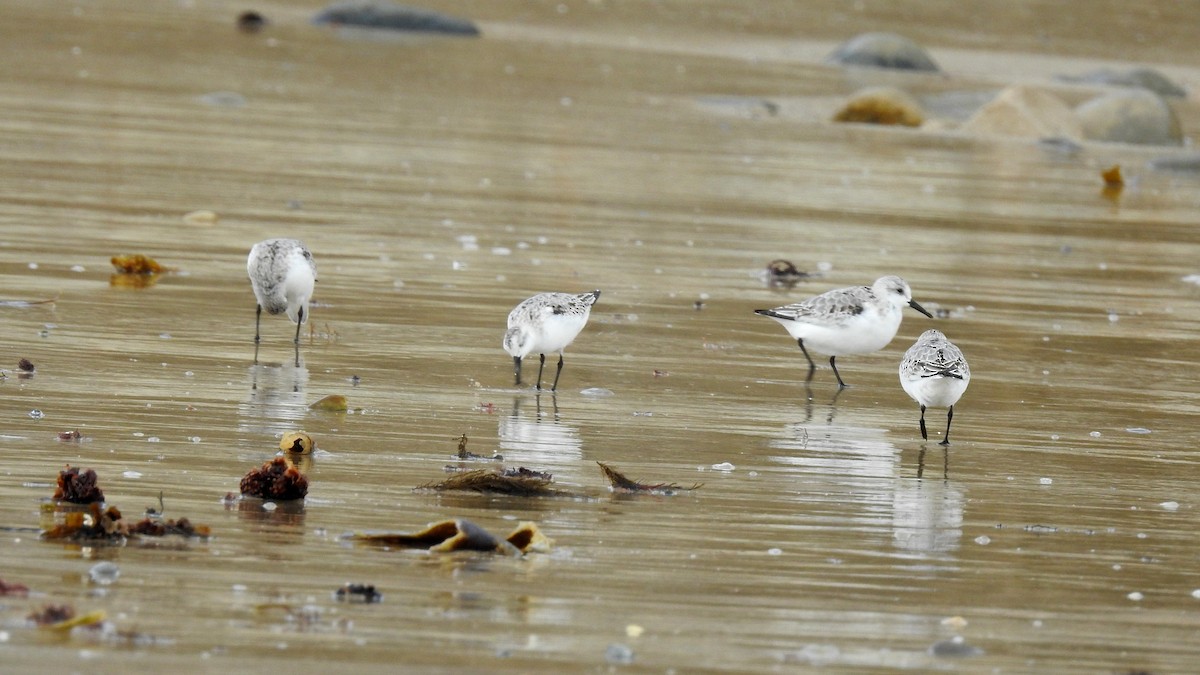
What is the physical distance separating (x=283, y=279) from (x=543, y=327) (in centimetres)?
164

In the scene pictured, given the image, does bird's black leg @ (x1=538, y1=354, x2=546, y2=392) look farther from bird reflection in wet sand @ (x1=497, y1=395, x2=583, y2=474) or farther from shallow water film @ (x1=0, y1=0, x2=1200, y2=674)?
bird reflection in wet sand @ (x1=497, y1=395, x2=583, y2=474)

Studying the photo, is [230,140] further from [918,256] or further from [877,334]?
[877,334]

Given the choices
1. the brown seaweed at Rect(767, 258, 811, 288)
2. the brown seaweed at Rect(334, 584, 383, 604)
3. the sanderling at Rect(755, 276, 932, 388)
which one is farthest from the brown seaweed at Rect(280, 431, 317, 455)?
the brown seaweed at Rect(767, 258, 811, 288)

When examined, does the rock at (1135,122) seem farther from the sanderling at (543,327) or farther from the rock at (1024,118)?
the sanderling at (543,327)

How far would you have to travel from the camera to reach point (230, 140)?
19.1 metres

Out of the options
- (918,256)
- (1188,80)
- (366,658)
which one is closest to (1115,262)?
(918,256)

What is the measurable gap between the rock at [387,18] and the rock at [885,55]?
21.4ft

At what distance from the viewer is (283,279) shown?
10805mm

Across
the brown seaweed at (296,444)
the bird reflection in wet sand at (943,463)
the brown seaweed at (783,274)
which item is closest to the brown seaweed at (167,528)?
the brown seaweed at (296,444)

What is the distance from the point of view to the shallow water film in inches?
242

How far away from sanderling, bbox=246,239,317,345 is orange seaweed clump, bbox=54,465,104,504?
12.9 ft

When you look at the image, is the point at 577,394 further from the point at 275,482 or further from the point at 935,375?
the point at 275,482

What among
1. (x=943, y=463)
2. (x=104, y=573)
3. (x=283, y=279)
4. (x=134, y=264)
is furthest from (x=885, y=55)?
(x=104, y=573)

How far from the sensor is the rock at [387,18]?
33.2 meters
